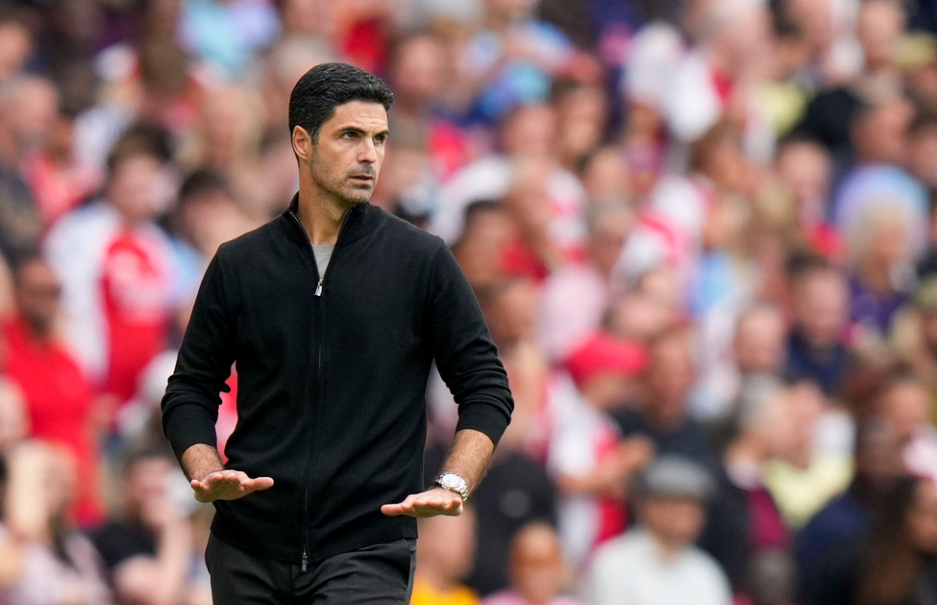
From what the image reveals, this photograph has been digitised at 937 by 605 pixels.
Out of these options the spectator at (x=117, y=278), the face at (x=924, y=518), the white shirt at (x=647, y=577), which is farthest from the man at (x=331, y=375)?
the face at (x=924, y=518)

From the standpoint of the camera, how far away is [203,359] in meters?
4.61

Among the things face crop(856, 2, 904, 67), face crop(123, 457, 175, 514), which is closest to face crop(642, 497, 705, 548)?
face crop(123, 457, 175, 514)

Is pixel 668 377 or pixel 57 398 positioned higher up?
pixel 668 377

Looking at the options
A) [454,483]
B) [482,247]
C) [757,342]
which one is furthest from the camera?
[757,342]

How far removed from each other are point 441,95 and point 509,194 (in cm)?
146

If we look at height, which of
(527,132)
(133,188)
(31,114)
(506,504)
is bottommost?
(506,504)

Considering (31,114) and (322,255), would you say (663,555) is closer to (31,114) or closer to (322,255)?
(31,114)

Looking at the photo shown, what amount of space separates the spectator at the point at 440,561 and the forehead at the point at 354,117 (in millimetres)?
3633

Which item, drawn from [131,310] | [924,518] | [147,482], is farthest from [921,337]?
[147,482]

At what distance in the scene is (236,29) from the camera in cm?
1133

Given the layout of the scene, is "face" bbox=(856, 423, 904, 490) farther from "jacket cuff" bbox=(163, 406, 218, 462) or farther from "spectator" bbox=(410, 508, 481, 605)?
"jacket cuff" bbox=(163, 406, 218, 462)

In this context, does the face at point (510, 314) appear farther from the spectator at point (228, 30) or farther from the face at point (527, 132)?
the spectator at point (228, 30)

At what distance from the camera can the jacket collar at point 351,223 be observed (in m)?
4.60

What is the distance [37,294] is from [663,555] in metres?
3.45
